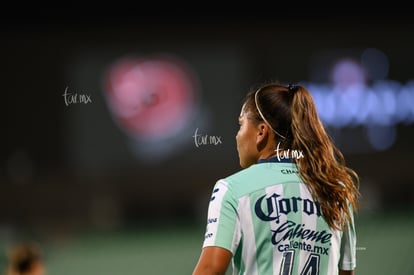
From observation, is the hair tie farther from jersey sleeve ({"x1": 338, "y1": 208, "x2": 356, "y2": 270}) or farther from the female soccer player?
jersey sleeve ({"x1": 338, "y1": 208, "x2": 356, "y2": 270})

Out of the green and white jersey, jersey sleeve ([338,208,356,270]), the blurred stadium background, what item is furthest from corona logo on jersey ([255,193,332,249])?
the blurred stadium background

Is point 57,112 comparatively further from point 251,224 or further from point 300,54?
point 251,224

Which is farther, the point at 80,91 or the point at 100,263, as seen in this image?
the point at 80,91

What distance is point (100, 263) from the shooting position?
5445 mm

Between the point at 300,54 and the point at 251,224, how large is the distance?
9279mm

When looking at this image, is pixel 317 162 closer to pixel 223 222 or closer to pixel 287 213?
pixel 287 213

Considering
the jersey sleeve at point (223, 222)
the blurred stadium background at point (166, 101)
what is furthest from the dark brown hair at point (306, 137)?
the blurred stadium background at point (166, 101)

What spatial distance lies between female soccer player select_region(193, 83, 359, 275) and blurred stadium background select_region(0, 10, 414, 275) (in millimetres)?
7802

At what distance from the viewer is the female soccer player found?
1856 mm

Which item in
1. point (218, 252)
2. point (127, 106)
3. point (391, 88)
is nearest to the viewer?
point (218, 252)

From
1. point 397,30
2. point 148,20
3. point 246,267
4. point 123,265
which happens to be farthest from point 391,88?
point 246,267

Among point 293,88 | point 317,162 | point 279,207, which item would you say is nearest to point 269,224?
point 279,207

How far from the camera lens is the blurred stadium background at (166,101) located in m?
10.3

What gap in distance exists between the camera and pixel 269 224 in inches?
72.9
